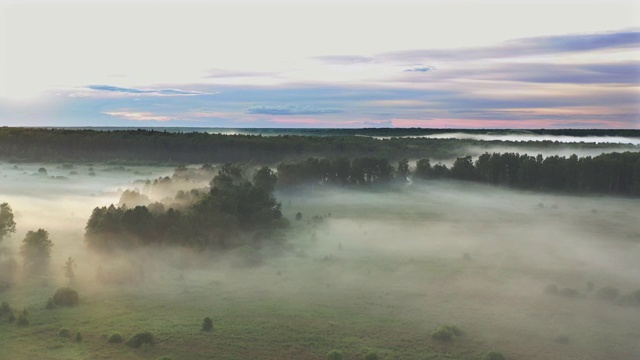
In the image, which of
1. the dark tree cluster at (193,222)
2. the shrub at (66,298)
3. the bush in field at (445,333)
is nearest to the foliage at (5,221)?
the dark tree cluster at (193,222)

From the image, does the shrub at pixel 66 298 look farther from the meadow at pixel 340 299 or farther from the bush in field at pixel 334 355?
the bush in field at pixel 334 355

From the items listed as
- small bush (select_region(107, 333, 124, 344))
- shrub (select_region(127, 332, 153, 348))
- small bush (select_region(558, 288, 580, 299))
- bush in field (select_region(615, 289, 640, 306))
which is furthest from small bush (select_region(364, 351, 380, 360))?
bush in field (select_region(615, 289, 640, 306))

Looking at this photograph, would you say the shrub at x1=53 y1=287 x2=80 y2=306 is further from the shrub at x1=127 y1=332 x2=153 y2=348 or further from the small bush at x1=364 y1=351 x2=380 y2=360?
the small bush at x1=364 y1=351 x2=380 y2=360

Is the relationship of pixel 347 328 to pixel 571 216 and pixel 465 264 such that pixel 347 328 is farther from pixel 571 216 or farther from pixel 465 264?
pixel 571 216

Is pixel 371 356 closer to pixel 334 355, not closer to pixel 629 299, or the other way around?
pixel 334 355

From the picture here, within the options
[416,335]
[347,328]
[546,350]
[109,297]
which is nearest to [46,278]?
[109,297]

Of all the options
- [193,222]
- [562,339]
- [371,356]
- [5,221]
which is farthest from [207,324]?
[5,221]
